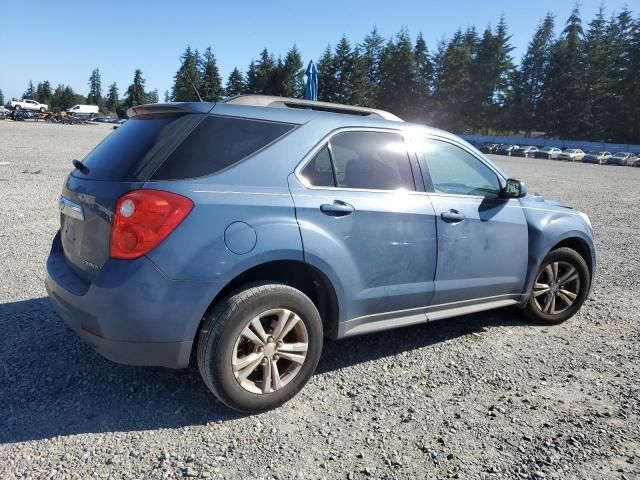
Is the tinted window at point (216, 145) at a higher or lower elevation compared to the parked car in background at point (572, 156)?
lower

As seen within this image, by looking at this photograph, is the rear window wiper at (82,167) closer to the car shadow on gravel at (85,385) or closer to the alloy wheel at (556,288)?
the car shadow on gravel at (85,385)

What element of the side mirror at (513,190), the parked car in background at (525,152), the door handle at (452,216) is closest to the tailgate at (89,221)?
the door handle at (452,216)

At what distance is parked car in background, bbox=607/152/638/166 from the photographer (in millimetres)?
50438

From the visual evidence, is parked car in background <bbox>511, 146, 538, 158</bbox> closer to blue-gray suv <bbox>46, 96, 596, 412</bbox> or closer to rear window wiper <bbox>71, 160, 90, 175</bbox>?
blue-gray suv <bbox>46, 96, 596, 412</bbox>

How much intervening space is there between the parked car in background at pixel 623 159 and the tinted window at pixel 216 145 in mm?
57366

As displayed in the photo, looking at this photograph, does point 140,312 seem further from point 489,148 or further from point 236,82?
point 236,82

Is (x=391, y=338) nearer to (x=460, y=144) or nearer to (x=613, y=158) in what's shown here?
(x=460, y=144)

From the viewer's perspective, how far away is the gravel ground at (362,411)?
2607 millimetres

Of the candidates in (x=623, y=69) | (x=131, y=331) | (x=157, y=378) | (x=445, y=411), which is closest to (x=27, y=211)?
(x=157, y=378)

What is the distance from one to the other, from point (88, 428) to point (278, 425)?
108cm

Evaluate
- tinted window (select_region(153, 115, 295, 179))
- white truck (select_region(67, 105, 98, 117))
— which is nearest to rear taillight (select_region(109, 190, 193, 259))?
tinted window (select_region(153, 115, 295, 179))

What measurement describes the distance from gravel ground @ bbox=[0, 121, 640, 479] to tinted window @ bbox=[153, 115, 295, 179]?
1.47 metres

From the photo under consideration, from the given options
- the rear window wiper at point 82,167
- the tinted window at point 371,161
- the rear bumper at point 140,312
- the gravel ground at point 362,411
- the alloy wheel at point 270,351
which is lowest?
the gravel ground at point 362,411

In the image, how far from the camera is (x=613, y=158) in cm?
5144
